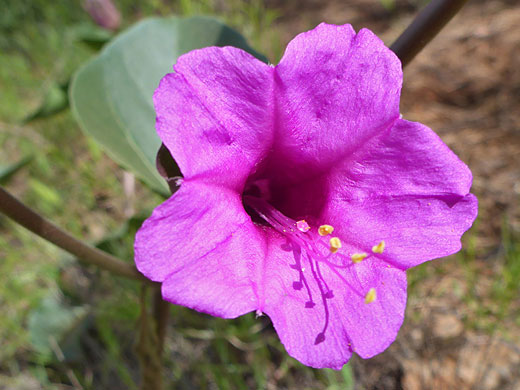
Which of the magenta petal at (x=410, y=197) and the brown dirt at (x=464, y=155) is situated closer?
the magenta petal at (x=410, y=197)

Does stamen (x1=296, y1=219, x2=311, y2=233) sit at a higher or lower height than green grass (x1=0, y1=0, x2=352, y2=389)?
higher

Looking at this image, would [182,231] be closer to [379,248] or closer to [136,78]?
[379,248]

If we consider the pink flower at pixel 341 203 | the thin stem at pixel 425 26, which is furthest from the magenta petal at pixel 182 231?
the thin stem at pixel 425 26

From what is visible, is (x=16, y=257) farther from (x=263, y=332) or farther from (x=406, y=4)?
(x=406, y=4)

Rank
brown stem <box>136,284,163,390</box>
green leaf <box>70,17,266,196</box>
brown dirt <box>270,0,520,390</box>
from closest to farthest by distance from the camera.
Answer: brown stem <box>136,284,163,390</box>, green leaf <box>70,17,266,196</box>, brown dirt <box>270,0,520,390</box>

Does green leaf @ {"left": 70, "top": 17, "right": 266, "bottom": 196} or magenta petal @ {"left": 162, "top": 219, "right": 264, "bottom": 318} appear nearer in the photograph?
magenta petal @ {"left": 162, "top": 219, "right": 264, "bottom": 318}

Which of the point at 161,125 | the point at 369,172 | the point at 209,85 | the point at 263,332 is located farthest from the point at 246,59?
the point at 263,332

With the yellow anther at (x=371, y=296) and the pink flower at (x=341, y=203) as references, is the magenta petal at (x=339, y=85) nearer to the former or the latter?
the pink flower at (x=341, y=203)

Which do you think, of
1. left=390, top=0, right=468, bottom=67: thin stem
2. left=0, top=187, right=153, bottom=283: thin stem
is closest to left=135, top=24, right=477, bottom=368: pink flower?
left=390, top=0, right=468, bottom=67: thin stem

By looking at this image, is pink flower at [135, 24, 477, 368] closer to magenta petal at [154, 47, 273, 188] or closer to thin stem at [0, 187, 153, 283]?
magenta petal at [154, 47, 273, 188]
